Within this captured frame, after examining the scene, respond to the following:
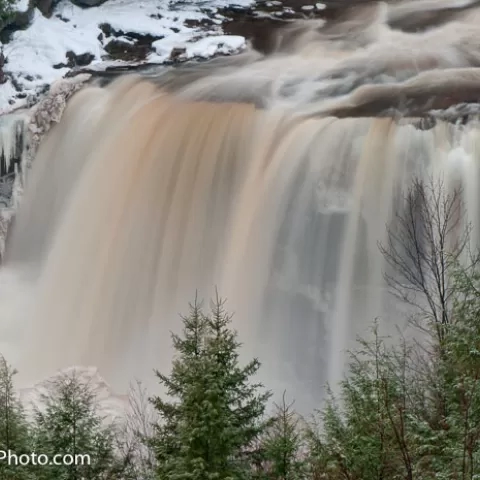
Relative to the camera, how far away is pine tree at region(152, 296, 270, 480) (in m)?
4.71

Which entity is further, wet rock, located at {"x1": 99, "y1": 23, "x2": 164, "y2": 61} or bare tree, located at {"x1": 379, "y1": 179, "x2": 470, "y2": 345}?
wet rock, located at {"x1": 99, "y1": 23, "x2": 164, "y2": 61}

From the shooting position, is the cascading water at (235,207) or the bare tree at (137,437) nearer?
the bare tree at (137,437)

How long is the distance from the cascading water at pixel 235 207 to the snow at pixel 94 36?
1.30m

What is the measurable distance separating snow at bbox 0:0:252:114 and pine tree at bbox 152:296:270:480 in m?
10.1

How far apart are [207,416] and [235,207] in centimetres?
690

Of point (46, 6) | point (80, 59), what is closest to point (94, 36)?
point (80, 59)

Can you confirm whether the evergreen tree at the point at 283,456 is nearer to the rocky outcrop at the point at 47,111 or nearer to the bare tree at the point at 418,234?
the bare tree at the point at 418,234

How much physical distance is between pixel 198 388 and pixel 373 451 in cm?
131

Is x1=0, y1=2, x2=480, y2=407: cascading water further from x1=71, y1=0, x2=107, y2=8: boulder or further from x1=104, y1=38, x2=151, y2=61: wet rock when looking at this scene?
x1=71, y1=0, x2=107, y2=8: boulder

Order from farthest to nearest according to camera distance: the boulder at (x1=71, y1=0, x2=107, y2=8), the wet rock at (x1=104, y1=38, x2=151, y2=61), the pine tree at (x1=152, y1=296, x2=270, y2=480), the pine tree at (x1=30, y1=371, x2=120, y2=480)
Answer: the boulder at (x1=71, y1=0, x2=107, y2=8)
the wet rock at (x1=104, y1=38, x2=151, y2=61)
the pine tree at (x1=30, y1=371, x2=120, y2=480)
the pine tree at (x1=152, y1=296, x2=270, y2=480)

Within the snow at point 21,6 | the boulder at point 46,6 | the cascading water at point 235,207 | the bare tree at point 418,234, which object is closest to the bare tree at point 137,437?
the cascading water at point 235,207

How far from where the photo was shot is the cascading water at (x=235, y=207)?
10367 millimetres

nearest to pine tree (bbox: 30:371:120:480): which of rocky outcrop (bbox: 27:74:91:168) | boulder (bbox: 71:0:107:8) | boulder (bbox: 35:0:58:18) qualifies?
rocky outcrop (bbox: 27:74:91:168)

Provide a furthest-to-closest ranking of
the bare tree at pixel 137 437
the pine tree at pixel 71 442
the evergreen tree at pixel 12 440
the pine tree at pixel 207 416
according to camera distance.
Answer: the bare tree at pixel 137 437 → the pine tree at pixel 71 442 → the evergreen tree at pixel 12 440 → the pine tree at pixel 207 416
